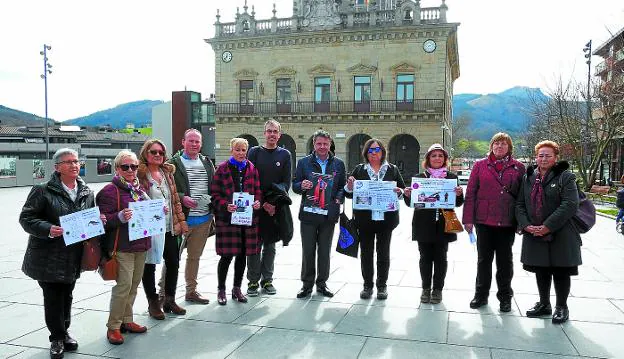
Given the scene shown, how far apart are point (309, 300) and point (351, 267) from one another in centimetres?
209

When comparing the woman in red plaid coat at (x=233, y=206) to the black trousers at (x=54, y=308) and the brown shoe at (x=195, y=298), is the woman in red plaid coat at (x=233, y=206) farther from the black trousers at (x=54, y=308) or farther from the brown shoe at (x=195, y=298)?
the black trousers at (x=54, y=308)

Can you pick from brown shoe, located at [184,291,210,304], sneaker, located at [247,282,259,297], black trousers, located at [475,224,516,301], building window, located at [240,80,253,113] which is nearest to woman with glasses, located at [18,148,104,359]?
brown shoe, located at [184,291,210,304]

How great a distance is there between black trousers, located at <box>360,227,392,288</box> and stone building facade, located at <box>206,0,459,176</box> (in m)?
28.1

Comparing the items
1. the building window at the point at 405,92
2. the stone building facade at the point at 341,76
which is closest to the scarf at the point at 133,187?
the stone building facade at the point at 341,76

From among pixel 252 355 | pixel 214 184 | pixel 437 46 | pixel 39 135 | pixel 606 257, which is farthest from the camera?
pixel 39 135

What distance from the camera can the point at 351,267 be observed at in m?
7.88

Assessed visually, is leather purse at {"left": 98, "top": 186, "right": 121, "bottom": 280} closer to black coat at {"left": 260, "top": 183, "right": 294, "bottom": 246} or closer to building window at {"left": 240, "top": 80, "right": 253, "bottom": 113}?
black coat at {"left": 260, "top": 183, "right": 294, "bottom": 246}

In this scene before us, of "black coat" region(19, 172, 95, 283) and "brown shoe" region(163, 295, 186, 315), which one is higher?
"black coat" region(19, 172, 95, 283)

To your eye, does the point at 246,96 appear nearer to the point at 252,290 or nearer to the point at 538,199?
the point at 252,290

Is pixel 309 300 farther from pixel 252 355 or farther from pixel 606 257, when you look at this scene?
pixel 606 257

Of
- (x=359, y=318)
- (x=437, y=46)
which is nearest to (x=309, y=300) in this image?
(x=359, y=318)

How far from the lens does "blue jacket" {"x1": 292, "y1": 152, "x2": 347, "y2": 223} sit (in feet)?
19.7

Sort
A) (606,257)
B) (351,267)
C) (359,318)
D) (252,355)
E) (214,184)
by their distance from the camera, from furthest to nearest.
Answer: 1. (606,257)
2. (351,267)
3. (214,184)
4. (359,318)
5. (252,355)

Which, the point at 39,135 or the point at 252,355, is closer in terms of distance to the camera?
the point at 252,355
